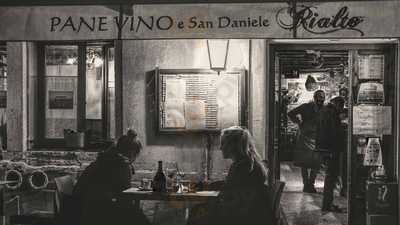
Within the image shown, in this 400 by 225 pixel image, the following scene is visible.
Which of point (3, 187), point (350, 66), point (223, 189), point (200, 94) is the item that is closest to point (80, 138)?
point (3, 187)

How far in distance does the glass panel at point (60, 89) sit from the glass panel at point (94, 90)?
207 millimetres

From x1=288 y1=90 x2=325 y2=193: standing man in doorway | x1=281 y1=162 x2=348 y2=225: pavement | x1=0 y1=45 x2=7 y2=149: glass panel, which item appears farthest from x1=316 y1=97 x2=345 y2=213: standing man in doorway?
x1=0 y1=45 x2=7 y2=149: glass panel

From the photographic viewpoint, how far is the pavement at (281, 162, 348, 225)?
30.4 ft

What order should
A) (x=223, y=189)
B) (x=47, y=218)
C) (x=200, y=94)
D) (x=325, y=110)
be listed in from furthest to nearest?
(x=325, y=110), (x=200, y=94), (x=47, y=218), (x=223, y=189)

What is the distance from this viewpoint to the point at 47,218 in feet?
25.8

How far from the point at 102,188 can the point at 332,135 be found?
4.74 meters

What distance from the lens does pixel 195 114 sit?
8.66 m

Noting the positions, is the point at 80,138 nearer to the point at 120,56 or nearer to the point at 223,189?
the point at 120,56

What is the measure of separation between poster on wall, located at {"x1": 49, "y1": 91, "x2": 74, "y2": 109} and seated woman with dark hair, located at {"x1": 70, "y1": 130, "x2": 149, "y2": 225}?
1584 mm

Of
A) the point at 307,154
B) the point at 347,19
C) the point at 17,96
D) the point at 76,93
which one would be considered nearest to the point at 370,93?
the point at 347,19

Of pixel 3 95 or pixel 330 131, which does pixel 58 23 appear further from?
pixel 330 131

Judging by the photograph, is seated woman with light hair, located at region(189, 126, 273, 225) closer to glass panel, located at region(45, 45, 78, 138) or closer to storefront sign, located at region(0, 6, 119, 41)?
storefront sign, located at region(0, 6, 119, 41)

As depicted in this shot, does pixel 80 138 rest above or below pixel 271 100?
below

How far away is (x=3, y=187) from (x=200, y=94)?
3.27 meters
